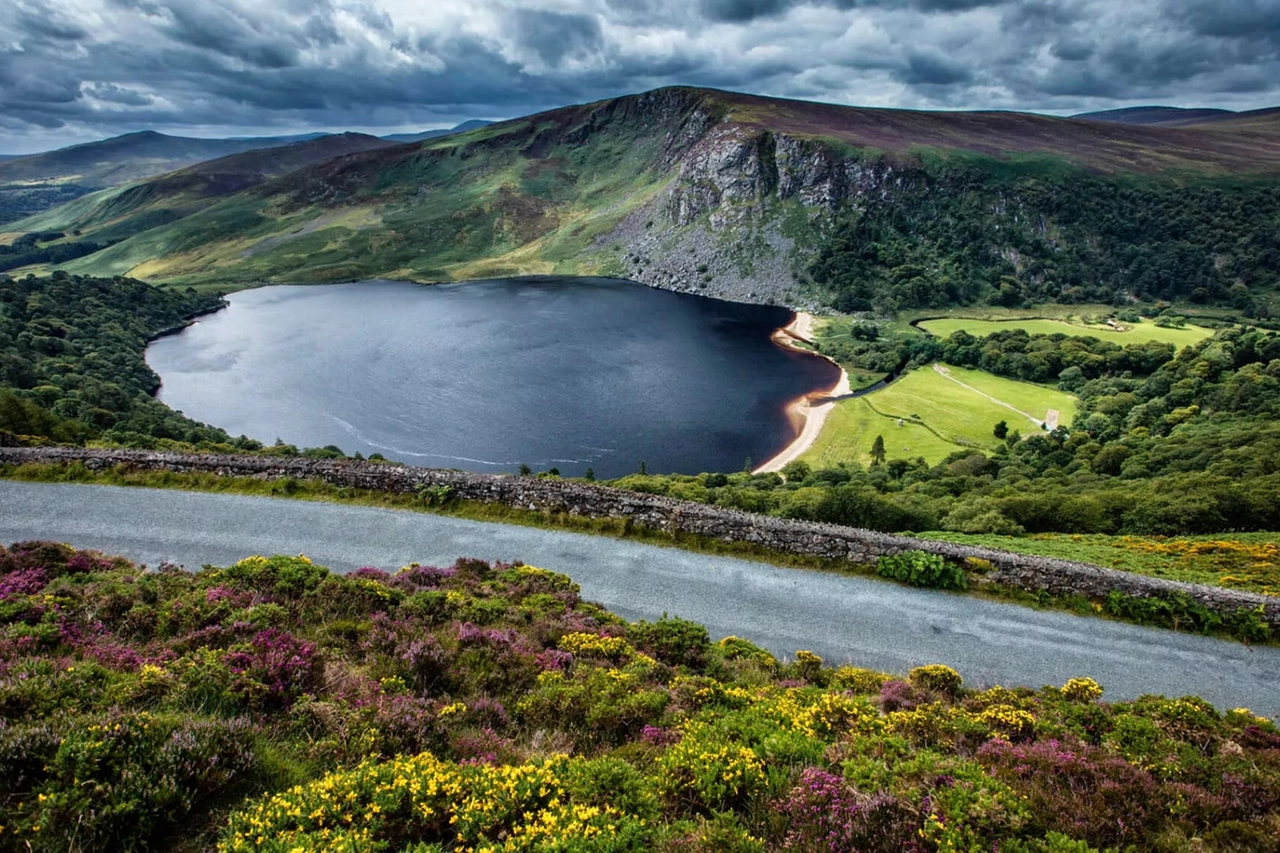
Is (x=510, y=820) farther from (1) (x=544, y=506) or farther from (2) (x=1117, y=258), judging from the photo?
(2) (x=1117, y=258)

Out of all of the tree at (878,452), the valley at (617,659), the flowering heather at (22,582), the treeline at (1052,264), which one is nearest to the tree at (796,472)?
the tree at (878,452)

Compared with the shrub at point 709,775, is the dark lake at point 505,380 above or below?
below

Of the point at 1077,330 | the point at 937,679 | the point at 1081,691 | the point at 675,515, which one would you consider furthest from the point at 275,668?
the point at 1077,330

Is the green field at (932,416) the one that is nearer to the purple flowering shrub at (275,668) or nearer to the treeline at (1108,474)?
the treeline at (1108,474)

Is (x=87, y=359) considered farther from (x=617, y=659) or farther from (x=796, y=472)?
(x=617, y=659)

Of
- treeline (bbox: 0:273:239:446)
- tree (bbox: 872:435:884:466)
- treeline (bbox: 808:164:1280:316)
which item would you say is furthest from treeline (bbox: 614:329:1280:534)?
treeline (bbox: 808:164:1280:316)

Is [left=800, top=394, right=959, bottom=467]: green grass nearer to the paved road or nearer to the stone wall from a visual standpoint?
the stone wall

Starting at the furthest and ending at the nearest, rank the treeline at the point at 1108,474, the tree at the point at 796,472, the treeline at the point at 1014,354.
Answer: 1. the treeline at the point at 1014,354
2. the tree at the point at 796,472
3. the treeline at the point at 1108,474
